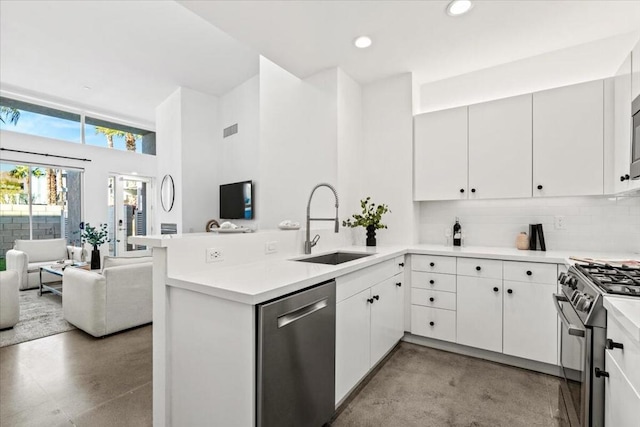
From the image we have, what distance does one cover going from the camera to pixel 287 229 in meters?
2.52

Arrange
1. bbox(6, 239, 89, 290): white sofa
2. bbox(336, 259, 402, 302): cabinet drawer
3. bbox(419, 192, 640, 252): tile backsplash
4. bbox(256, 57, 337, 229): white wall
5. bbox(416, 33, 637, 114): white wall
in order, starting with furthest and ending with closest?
1. bbox(6, 239, 89, 290): white sofa
2. bbox(256, 57, 337, 229): white wall
3. bbox(416, 33, 637, 114): white wall
4. bbox(419, 192, 640, 252): tile backsplash
5. bbox(336, 259, 402, 302): cabinet drawer

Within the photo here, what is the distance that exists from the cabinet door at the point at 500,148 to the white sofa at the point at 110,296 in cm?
359

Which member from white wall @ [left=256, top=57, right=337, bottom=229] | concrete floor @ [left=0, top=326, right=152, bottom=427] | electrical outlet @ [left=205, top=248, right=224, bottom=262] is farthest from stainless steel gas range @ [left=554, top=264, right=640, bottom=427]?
concrete floor @ [left=0, top=326, right=152, bottom=427]

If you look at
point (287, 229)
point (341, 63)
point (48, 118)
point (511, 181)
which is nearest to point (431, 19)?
point (341, 63)

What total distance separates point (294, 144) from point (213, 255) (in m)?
2.10

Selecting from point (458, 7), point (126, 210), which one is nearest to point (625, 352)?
point (458, 7)

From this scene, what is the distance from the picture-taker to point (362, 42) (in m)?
2.75

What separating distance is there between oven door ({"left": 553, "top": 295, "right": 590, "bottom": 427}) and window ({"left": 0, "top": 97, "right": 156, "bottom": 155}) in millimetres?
8267

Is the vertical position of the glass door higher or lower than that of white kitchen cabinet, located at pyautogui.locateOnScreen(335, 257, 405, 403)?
higher

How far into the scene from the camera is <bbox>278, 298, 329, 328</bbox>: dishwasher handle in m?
1.41

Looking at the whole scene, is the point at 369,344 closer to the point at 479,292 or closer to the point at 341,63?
the point at 479,292

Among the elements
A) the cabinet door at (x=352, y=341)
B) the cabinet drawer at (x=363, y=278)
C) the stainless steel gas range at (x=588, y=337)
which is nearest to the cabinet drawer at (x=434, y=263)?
the cabinet drawer at (x=363, y=278)

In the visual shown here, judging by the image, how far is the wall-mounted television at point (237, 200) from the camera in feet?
16.4

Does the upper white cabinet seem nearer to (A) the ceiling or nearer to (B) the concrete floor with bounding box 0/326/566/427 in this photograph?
(A) the ceiling
